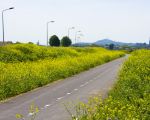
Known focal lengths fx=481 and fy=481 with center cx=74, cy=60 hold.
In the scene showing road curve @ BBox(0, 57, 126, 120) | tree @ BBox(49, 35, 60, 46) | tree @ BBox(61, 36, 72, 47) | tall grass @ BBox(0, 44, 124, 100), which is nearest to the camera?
road curve @ BBox(0, 57, 126, 120)

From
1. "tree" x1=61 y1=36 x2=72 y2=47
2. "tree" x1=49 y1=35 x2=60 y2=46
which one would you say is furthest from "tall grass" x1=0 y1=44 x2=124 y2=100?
"tree" x1=61 y1=36 x2=72 y2=47

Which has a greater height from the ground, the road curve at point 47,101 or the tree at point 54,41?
the tree at point 54,41

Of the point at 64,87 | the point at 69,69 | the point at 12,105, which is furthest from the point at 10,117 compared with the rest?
the point at 69,69

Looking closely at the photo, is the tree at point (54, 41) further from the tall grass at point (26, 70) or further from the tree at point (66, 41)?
the tall grass at point (26, 70)

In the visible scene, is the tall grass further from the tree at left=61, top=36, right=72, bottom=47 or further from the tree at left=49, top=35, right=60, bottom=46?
the tree at left=61, top=36, right=72, bottom=47

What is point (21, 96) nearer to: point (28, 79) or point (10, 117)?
point (28, 79)

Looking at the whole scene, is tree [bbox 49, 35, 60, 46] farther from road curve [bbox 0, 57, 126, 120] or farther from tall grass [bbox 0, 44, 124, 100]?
road curve [bbox 0, 57, 126, 120]

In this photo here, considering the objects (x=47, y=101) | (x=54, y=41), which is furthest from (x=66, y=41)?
(x=47, y=101)

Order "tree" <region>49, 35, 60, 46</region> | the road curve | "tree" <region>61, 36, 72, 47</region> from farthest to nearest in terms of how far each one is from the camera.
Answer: "tree" <region>61, 36, 72, 47</region>
"tree" <region>49, 35, 60, 46</region>
the road curve

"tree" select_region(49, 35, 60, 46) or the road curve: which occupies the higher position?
"tree" select_region(49, 35, 60, 46)

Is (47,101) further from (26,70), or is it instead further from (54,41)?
(54,41)

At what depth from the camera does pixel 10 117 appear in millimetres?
16328

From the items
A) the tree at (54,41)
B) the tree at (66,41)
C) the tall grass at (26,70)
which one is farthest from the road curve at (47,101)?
the tree at (66,41)

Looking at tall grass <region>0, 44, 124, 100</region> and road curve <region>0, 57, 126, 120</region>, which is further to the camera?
tall grass <region>0, 44, 124, 100</region>
